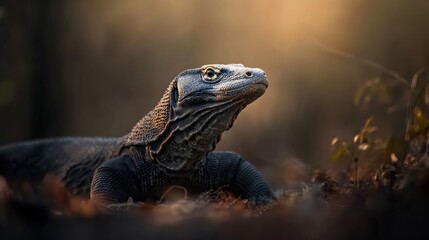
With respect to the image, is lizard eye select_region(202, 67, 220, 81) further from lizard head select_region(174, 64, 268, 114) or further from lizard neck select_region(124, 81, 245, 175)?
lizard neck select_region(124, 81, 245, 175)

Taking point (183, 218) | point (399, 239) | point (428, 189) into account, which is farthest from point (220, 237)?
point (428, 189)

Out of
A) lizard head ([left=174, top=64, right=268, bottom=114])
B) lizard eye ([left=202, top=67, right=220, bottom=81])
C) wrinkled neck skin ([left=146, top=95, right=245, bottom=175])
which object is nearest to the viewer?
lizard head ([left=174, top=64, right=268, bottom=114])

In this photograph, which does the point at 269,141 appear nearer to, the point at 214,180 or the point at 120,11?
the point at 120,11

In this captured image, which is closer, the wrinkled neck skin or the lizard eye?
the wrinkled neck skin

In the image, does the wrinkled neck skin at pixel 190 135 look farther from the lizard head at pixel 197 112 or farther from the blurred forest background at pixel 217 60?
the blurred forest background at pixel 217 60

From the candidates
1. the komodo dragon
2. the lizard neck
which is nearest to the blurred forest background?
the komodo dragon

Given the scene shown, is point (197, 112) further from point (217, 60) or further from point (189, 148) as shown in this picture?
point (217, 60)

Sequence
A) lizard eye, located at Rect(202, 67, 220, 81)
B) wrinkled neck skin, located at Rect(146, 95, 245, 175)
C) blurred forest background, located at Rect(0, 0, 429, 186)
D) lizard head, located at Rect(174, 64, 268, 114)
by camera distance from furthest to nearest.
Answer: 1. blurred forest background, located at Rect(0, 0, 429, 186)
2. lizard eye, located at Rect(202, 67, 220, 81)
3. wrinkled neck skin, located at Rect(146, 95, 245, 175)
4. lizard head, located at Rect(174, 64, 268, 114)

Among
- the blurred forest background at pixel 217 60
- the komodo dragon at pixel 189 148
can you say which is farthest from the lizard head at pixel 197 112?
the blurred forest background at pixel 217 60
